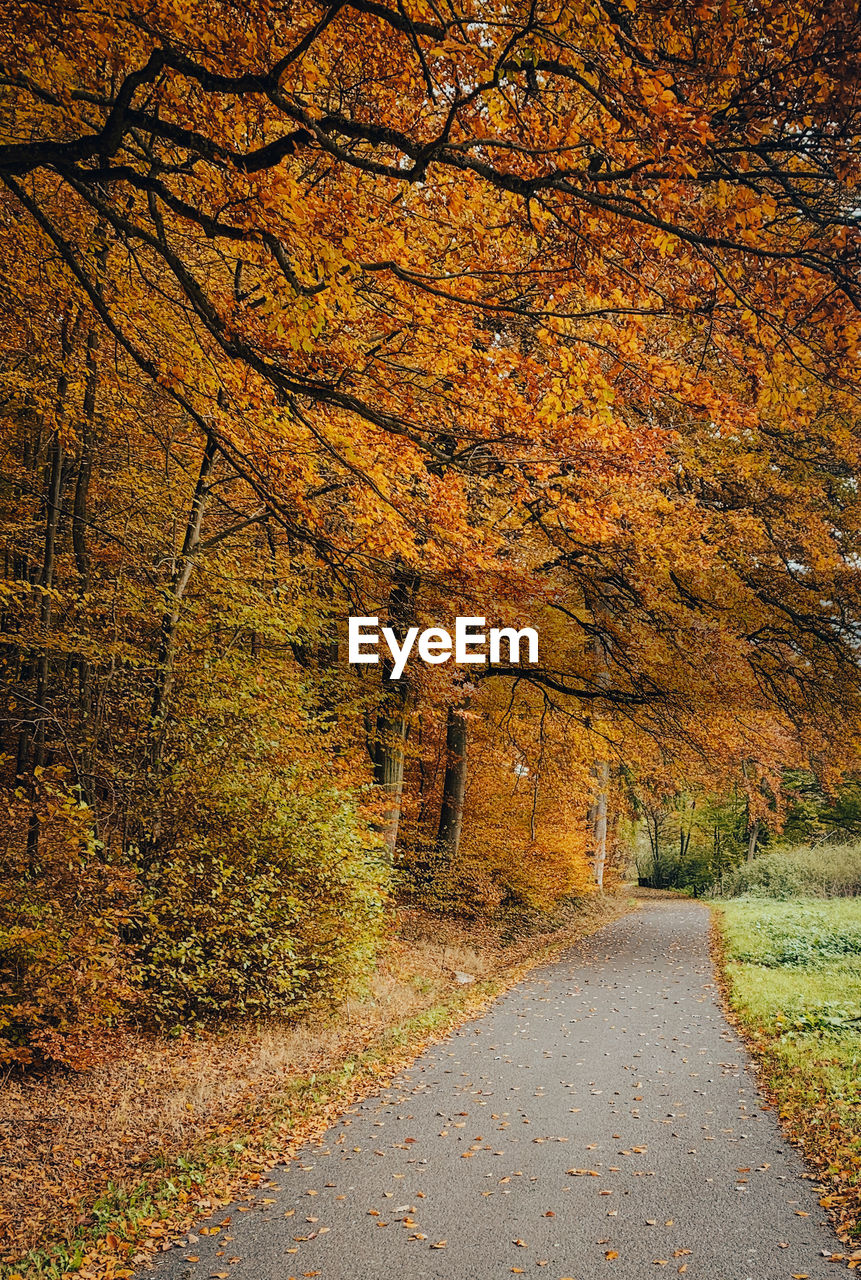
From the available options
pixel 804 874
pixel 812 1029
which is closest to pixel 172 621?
pixel 812 1029

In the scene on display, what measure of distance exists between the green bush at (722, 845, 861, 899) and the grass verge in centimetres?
914

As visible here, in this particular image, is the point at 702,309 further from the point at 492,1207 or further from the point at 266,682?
the point at 266,682

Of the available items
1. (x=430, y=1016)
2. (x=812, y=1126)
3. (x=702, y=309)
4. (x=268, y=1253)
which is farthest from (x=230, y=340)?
(x=430, y=1016)

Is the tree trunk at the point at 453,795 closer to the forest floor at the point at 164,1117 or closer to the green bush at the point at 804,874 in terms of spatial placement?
the forest floor at the point at 164,1117

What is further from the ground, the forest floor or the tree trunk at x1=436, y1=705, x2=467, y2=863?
the tree trunk at x1=436, y1=705, x2=467, y2=863

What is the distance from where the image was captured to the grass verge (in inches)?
215

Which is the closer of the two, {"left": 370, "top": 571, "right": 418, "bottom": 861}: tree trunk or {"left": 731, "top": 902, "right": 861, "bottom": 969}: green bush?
{"left": 370, "top": 571, "right": 418, "bottom": 861}: tree trunk

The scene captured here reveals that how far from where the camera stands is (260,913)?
29.5ft

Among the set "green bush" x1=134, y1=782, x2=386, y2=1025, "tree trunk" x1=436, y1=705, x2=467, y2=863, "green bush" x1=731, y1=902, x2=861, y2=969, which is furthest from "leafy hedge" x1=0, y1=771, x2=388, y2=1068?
"green bush" x1=731, y1=902, x2=861, y2=969

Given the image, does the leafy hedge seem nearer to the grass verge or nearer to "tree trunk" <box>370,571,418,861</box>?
"tree trunk" <box>370,571,418,861</box>

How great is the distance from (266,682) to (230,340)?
534 cm

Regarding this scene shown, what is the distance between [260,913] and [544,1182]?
14.7 ft

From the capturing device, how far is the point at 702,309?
4438 millimetres

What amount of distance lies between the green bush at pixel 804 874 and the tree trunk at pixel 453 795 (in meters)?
17.8
